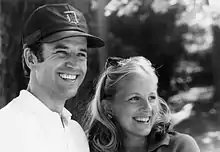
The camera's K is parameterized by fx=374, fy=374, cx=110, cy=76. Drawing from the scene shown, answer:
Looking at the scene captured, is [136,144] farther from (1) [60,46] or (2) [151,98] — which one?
(1) [60,46]

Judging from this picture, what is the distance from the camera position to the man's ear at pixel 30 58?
1419 millimetres

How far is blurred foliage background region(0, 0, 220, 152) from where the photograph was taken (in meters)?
2.22

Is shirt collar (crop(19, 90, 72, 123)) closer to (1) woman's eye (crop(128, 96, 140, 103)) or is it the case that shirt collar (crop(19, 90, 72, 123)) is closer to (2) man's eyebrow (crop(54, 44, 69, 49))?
(2) man's eyebrow (crop(54, 44, 69, 49))

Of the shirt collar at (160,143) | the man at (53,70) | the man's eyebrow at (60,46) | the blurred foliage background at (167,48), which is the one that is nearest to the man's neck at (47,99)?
the man at (53,70)

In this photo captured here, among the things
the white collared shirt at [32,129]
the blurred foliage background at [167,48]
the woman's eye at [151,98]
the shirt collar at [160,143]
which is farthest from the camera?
the blurred foliage background at [167,48]

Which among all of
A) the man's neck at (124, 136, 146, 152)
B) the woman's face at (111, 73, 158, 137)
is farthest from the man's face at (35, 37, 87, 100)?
the man's neck at (124, 136, 146, 152)

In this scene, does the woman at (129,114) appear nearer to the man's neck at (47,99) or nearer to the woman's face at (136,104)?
the woman's face at (136,104)

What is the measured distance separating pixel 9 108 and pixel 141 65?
2.05 feet

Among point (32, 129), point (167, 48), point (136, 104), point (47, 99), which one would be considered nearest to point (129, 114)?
point (136, 104)

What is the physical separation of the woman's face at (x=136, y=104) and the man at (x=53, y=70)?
0.23 meters

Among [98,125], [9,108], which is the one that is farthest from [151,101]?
[9,108]

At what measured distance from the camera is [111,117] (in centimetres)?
165

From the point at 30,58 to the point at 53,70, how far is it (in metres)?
0.11

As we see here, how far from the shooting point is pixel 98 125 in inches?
66.0
